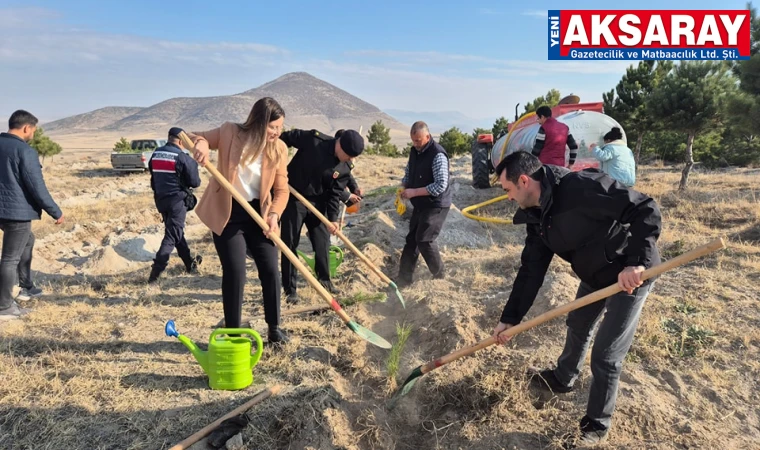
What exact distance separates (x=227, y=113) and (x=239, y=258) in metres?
140

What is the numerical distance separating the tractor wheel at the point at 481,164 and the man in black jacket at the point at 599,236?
7.88 metres

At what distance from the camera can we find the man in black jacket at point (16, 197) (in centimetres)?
409

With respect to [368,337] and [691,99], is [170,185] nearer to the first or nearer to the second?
[368,337]

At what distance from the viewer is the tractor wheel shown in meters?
10.2

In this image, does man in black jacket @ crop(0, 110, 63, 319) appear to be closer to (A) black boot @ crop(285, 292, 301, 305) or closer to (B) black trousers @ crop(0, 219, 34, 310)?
(B) black trousers @ crop(0, 219, 34, 310)

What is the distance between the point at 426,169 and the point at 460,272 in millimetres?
1366

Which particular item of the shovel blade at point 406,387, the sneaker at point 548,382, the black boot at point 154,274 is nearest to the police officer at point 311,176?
the black boot at point 154,274

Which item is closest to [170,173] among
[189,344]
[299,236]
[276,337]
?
[299,236]

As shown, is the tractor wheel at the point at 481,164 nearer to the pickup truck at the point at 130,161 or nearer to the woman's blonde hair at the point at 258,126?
the woman's blonde hair at the point at 258,126

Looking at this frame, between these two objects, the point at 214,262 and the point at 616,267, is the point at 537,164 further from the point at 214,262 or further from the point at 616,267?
the point at 214,262

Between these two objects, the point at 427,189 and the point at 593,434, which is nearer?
the point at 593,434

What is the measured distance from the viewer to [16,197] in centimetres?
411

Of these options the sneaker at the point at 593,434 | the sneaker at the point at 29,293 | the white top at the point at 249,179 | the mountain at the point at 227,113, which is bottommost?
the sneaker at the point at 593,434

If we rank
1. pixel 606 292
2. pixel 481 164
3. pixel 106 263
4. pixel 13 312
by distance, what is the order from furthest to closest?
pixel 481 164, pixel 106 263, pixel 13 312, pixel 606 292
